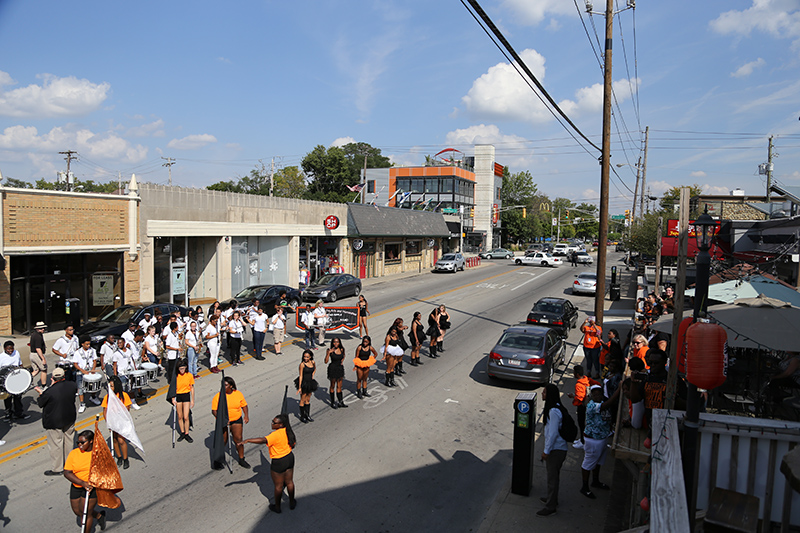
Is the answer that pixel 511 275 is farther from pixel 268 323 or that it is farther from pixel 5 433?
pixel 5 433

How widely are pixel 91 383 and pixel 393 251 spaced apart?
112ft

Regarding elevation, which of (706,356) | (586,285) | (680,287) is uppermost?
(680,287)

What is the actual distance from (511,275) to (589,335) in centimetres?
3171

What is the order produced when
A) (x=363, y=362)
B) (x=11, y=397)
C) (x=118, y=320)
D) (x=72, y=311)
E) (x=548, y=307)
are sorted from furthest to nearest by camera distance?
(x=548, y=307) → (x=72, y=311) → (x=118, y=320) → (x=363, y=362) → (x=11, y=397)

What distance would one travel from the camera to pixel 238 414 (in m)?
8.66

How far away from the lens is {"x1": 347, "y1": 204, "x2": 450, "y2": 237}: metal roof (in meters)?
37.1

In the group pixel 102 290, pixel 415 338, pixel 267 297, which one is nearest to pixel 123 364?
pixel 415 338

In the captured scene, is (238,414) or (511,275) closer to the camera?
(238,414)

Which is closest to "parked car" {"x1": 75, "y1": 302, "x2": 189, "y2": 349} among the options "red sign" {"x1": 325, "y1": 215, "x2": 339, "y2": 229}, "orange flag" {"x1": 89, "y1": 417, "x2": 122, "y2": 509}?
"orange flag" {"x1": 89, "y1": 417, "x2": 122, "y2": 509}

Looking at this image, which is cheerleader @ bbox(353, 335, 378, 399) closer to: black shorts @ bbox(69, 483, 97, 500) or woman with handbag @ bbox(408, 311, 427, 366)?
woman with handbag @ bbox(408, 311, 427, 366)

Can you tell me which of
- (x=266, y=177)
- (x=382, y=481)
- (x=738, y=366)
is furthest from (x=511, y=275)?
(x=266, y=177)

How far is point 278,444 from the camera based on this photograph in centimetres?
716

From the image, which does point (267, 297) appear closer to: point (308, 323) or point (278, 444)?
point (308, 323)

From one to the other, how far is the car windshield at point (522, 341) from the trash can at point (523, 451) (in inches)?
217
